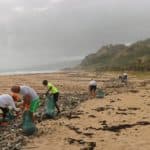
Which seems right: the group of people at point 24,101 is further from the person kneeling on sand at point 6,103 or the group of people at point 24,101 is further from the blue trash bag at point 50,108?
the blue trash bag at point 50,108

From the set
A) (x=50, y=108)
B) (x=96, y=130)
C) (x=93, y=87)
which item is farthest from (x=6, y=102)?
(x=93, y=87)

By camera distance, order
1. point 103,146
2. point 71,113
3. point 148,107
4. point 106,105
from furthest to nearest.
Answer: point 106,105 < point 148,107 < point 71,113 < point 103,146

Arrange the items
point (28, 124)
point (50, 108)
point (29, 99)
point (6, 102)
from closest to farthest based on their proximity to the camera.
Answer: point (28, 124) → point (29, 99) → point (6, 102) → point (50, 108)

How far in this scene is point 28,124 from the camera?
648 inches

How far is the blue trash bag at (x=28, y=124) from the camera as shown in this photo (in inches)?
646

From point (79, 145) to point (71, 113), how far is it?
7.09 meters

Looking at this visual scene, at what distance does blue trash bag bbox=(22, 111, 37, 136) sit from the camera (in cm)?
1641

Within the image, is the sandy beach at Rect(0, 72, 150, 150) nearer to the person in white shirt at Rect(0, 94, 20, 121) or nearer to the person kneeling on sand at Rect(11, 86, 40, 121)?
the person kneeling on sand at Rect(11, 86, 40, 121)

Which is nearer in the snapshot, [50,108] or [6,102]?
[6,102]

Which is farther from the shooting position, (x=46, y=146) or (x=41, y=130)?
(x=41, y=130)

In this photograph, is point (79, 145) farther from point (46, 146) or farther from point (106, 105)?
point (106, 105)

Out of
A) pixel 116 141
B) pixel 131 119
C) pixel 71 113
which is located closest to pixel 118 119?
pixel 131 119

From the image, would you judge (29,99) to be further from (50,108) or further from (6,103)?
(50,108)

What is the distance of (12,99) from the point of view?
17578mm
